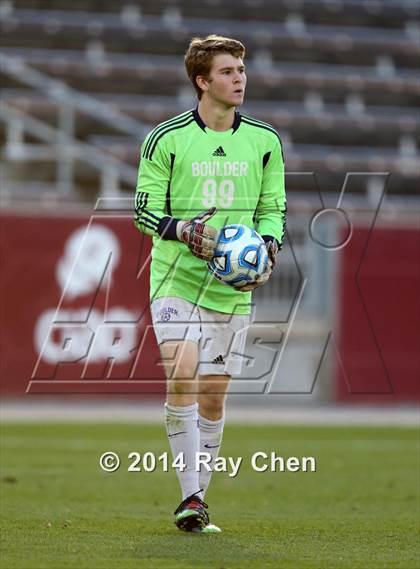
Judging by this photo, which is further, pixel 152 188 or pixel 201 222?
pixel 152 188

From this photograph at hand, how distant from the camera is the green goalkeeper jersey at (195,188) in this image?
5734 millimetres

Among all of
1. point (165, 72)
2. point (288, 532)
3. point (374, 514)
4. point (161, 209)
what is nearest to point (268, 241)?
point (161, 209)

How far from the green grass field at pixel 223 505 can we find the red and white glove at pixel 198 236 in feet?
4.01

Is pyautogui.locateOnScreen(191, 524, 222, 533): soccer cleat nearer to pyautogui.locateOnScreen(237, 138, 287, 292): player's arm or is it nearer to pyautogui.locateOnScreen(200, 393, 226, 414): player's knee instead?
pyautogui.locateOnScreen(200, 393, 226, 414): player's knee

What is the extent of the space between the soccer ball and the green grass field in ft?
3.70

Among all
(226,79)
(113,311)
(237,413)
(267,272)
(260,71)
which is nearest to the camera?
(267,272)

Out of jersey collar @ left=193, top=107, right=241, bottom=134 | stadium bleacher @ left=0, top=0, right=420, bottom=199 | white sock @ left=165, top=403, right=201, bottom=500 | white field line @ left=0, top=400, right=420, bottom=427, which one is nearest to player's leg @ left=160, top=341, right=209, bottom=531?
white sock @ left=165, top=403, right=201, bottom=500

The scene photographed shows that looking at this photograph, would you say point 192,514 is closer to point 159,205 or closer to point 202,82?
point 159,205

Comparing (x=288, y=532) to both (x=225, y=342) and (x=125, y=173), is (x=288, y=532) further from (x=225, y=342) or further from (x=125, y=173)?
(x=125, y=173)

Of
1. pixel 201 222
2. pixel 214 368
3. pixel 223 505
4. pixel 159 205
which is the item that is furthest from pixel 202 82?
pixel 223 505

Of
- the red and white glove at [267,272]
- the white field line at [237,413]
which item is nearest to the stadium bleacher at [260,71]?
the white field line at [237,413]

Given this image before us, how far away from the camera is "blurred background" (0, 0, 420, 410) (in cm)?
1568

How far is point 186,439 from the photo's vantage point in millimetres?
5645

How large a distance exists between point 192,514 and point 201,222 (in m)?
1.27
